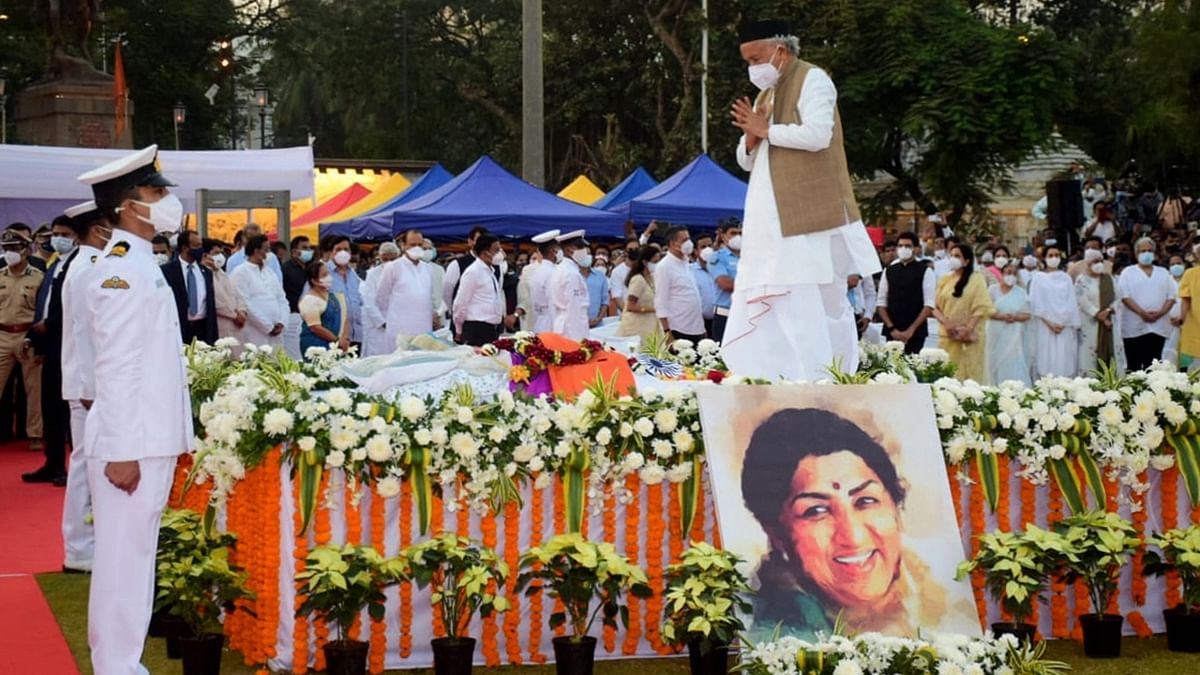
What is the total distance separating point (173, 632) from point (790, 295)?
11.7ft

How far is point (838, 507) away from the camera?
698 cm

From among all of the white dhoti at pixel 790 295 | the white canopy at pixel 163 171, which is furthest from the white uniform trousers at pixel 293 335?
the white dhoti at pixel 790 295

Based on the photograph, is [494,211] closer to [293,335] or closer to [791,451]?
[293,335]

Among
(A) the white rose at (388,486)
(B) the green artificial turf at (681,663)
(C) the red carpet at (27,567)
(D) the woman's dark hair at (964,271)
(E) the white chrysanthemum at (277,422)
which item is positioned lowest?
(C) the red carpet at (27,567)

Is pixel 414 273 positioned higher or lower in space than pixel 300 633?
higher

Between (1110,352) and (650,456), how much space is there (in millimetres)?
14737

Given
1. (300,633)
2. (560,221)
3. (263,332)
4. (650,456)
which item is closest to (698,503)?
(650,456)

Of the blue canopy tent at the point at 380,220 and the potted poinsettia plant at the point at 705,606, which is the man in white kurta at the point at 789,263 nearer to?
the potted poinsettia plant at the point at 705,606

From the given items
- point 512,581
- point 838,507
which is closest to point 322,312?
point 512,581

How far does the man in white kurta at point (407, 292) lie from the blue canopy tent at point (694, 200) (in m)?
9.14

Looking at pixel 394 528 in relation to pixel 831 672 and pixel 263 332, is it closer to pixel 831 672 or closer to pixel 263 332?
pixel 831 672

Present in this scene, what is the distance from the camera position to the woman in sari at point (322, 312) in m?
16.4

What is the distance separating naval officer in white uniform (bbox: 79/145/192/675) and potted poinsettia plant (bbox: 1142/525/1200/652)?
4.08 m

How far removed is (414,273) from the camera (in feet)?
56.3
